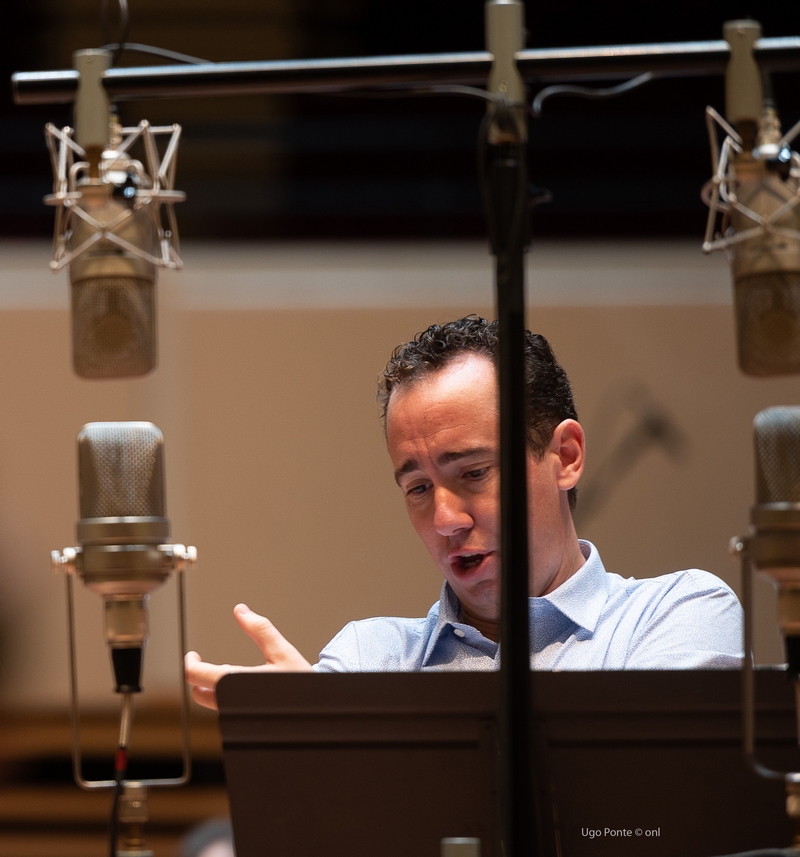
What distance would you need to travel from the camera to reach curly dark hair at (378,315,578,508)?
182 cm

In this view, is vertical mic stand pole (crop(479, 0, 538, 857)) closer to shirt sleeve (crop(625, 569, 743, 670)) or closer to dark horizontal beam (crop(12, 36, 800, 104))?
dark horizontal beam (crop(12, 36, 800, 104))

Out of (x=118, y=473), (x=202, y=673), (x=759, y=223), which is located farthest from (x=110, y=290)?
(x=759, y=223)

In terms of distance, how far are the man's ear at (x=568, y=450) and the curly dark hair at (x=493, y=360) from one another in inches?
0.6

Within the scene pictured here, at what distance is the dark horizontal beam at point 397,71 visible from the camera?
104cm

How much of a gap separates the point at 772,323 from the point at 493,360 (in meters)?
0.83

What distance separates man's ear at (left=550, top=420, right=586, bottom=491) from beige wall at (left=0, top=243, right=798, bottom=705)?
110 cm

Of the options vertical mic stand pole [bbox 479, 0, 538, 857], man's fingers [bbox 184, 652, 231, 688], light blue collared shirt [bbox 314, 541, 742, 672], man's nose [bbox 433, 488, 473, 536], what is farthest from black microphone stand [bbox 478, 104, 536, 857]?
man's nose [bbox 433, 488, 473, 536]

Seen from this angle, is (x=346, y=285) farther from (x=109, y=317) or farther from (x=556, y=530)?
(x=109, y=317)

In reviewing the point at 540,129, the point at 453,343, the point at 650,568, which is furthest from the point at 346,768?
the point at 540,129

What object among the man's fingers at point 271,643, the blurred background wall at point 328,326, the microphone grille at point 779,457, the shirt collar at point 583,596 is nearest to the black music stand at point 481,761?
the microphone grille at point 779,457

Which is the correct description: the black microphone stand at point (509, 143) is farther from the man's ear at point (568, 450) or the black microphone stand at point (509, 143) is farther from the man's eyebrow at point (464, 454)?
the man's ear at point (568, 450)

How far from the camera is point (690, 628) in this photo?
1600 millimetres

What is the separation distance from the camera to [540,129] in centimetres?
350

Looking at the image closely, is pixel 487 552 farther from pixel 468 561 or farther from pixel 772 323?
pixel 772 323
